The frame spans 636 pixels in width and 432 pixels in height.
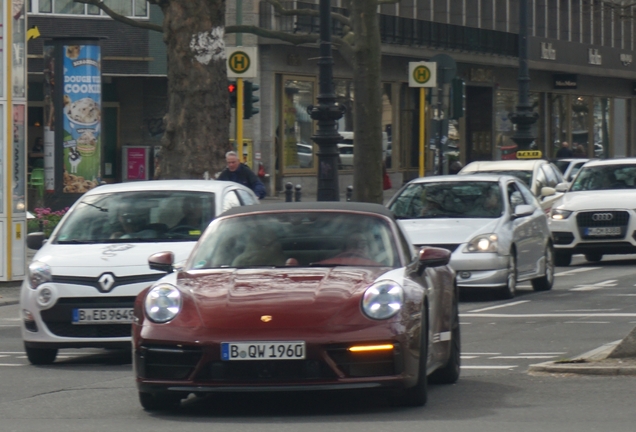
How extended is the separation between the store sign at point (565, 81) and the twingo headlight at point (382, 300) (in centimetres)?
5420

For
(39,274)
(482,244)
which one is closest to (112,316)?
(39,274)

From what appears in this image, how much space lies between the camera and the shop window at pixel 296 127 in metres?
47.2

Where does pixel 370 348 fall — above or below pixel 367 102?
below

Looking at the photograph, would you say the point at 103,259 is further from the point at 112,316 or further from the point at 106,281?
the point at 112,316

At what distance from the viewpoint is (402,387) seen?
332 inches

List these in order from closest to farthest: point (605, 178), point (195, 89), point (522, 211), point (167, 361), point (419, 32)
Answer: point (167, 361) < point (522, 211) < point (195, 89) < point (605, 178) < point (419, 32)

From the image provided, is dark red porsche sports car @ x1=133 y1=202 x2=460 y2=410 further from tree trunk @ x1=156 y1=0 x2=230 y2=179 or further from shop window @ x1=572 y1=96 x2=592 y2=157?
shop window @ x1=572 y1=96 x2=592 y2=157

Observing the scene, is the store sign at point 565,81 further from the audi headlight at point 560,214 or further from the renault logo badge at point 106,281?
the renault logo badge at point 106,281

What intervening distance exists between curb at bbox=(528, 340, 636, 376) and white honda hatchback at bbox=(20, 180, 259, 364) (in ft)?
10.3

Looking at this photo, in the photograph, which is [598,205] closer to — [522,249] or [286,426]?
[522,249]

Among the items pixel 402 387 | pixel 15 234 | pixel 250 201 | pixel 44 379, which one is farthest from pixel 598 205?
pixel 402 387

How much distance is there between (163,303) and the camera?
8.62 metres

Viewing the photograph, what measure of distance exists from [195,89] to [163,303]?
14507 mm

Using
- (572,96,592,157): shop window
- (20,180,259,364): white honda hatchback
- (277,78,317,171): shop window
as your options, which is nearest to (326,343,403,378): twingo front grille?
(20,180,259,364): white honda hatchback
